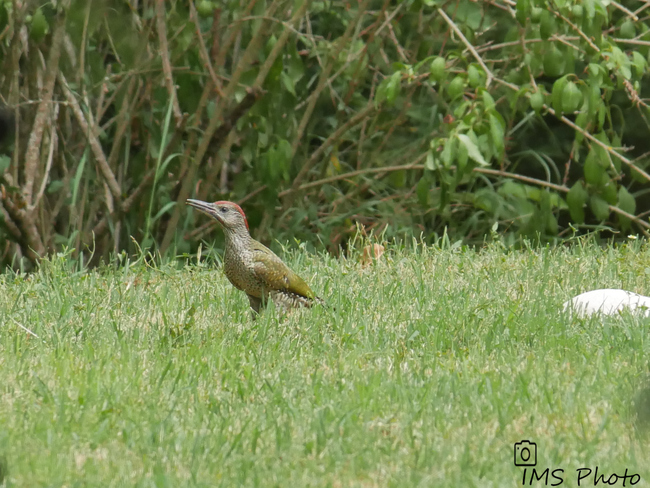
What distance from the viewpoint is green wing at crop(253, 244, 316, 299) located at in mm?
5129

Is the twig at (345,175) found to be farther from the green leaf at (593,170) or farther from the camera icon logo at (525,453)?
the camera icon logo at (525,453)

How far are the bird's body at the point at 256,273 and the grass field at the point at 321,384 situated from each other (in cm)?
14

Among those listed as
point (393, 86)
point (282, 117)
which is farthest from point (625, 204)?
point (282, 117)

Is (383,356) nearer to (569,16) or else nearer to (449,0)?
(569,16)

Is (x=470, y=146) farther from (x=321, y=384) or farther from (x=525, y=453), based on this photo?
(x=525, y=453)

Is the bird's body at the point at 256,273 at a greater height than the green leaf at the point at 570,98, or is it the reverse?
the green leaf at the point at 570,98

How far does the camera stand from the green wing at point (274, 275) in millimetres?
5129

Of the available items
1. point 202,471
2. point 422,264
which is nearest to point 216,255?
point 422,264

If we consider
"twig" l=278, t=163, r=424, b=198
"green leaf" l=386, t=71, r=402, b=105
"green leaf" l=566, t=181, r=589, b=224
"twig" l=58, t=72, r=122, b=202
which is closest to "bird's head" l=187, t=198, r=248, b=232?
"green leaf" l=386, t=71, r=402, b=105

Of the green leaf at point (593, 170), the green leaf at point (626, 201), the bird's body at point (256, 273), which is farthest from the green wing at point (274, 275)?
the green leaf at point (626, 201)

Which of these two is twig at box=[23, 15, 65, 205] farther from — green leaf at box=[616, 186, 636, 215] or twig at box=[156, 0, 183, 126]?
green leaf at box=[616, 186, 636, 215]

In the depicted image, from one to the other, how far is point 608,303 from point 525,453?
1.92 metres

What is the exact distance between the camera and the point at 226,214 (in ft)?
17.6

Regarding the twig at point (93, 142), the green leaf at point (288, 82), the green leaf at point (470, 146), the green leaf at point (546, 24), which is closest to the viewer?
the green leaf at point (470, 146)
